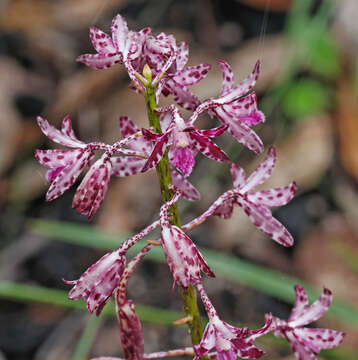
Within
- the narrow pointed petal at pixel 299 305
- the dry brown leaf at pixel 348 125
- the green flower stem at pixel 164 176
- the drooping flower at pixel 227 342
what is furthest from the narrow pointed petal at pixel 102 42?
the dry brown leaf at pixel 348 125

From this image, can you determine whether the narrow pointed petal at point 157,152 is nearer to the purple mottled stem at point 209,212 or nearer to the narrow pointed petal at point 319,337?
the purple mottled stem at point 209,212

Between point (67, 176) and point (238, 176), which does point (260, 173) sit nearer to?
point (238, 176)

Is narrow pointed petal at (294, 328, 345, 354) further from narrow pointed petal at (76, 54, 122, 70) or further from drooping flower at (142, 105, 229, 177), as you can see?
narrow pointed petal at (76, 54, 122, 70)

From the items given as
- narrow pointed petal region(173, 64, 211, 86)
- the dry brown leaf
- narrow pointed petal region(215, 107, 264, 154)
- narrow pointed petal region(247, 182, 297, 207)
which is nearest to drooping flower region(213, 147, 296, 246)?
narrow pointed petal region(247, 182, 297, 207)

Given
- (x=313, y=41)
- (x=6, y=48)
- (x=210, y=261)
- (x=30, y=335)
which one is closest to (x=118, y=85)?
(x=6, y=48)

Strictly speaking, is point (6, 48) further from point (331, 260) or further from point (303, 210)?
point (331, 260)
